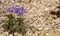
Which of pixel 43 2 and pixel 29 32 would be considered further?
pixel 43 2

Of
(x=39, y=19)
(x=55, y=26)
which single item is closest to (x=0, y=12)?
(x=39, y=19)

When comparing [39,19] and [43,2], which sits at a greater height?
[43,2]

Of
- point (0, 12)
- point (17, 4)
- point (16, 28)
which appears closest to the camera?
point (16, 28)

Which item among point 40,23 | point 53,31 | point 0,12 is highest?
point 0,12

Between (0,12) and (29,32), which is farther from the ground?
(0,12)

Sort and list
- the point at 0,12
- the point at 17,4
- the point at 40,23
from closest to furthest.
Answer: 1. the point at 40,23
2. the point at 0,12
3. the point at 17,4

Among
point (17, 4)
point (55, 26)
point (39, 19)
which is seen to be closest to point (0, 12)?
point (17, 4)

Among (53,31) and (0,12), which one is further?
(0,12)

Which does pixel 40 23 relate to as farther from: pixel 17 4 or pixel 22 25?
pixel 17 4

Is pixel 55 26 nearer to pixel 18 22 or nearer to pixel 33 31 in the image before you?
pixel 33 31
